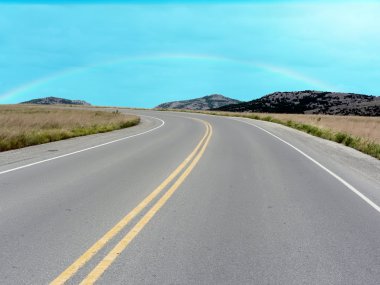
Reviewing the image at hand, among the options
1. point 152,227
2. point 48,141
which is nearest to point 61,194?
point 152,227

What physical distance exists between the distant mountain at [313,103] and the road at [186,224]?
124m

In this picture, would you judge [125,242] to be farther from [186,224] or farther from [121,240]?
[186,224]

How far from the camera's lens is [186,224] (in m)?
6.26

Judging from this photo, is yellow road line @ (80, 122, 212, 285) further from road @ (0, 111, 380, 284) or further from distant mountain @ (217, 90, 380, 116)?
distant mountain @ (217, 90, 380, 116)

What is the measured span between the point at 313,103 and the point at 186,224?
16171cm

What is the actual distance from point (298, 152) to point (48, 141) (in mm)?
10908

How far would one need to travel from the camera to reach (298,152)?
17203 millimetres

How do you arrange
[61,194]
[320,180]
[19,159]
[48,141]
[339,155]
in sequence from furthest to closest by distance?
[48,141]
[339,155]
[19,159]
[320,180]
[61,194]

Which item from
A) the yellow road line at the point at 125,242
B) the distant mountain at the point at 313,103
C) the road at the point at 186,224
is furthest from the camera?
the distant mountain at the point at 313,103

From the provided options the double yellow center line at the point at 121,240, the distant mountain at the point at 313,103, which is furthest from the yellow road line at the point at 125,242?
the distant mountain at the point at 313,103

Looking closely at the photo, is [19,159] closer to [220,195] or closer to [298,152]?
[220,195]

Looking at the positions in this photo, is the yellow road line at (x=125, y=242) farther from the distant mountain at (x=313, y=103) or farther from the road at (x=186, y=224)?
the distant mountain at (x=313, y=103)

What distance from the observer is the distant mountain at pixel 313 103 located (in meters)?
137

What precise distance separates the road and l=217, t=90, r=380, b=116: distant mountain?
124 metres
